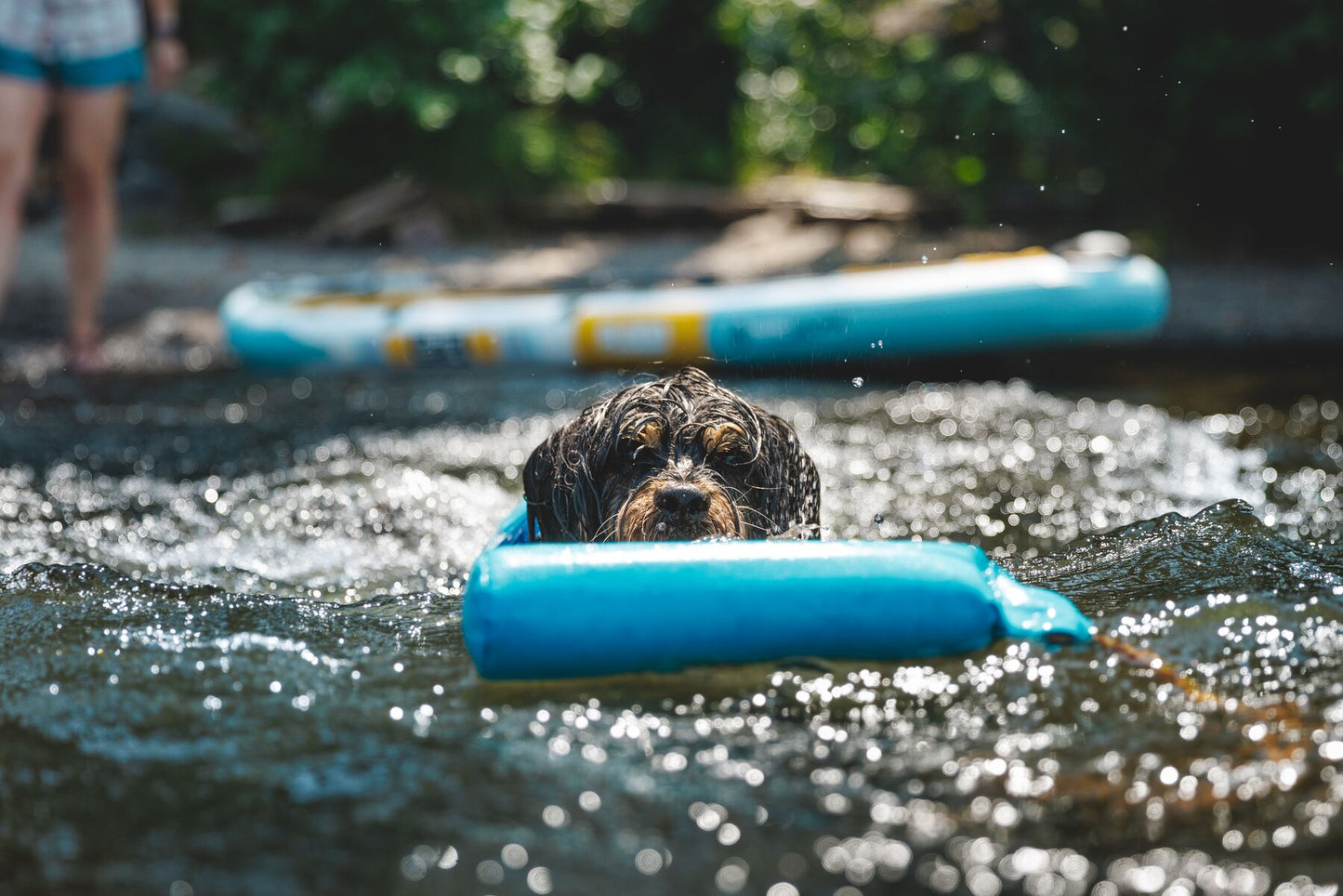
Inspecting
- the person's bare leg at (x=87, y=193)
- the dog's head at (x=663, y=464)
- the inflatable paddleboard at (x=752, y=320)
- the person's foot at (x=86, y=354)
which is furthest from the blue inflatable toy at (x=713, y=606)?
the person's foot at (x=86, y=354)

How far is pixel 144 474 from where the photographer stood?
266 inches

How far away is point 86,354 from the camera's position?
8750 millimetres

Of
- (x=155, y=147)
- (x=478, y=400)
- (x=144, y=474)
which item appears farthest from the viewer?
(x=155, y=147)

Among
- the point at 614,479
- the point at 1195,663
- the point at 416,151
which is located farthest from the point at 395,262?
the point at 1195,663

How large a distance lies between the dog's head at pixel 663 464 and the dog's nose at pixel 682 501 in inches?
2.6

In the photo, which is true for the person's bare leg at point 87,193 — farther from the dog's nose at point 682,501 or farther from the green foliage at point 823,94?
the dog's nose at point 682,501

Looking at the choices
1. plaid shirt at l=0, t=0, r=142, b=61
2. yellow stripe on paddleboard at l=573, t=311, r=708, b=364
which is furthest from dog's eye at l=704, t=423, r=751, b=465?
plaid shirt at l=0, t=0, r=142, b=61

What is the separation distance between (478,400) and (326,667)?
14.2ft

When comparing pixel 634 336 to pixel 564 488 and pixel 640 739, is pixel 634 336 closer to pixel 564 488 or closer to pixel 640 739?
pixel 564 488

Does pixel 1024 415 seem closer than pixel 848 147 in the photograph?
Yes

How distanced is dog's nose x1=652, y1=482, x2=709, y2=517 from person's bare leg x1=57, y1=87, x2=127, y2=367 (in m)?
5.28

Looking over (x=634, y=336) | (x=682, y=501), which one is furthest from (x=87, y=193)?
(x=682, y=501)

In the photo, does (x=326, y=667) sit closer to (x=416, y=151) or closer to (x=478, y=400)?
(x=478, y=400)

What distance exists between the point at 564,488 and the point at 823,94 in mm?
7643
